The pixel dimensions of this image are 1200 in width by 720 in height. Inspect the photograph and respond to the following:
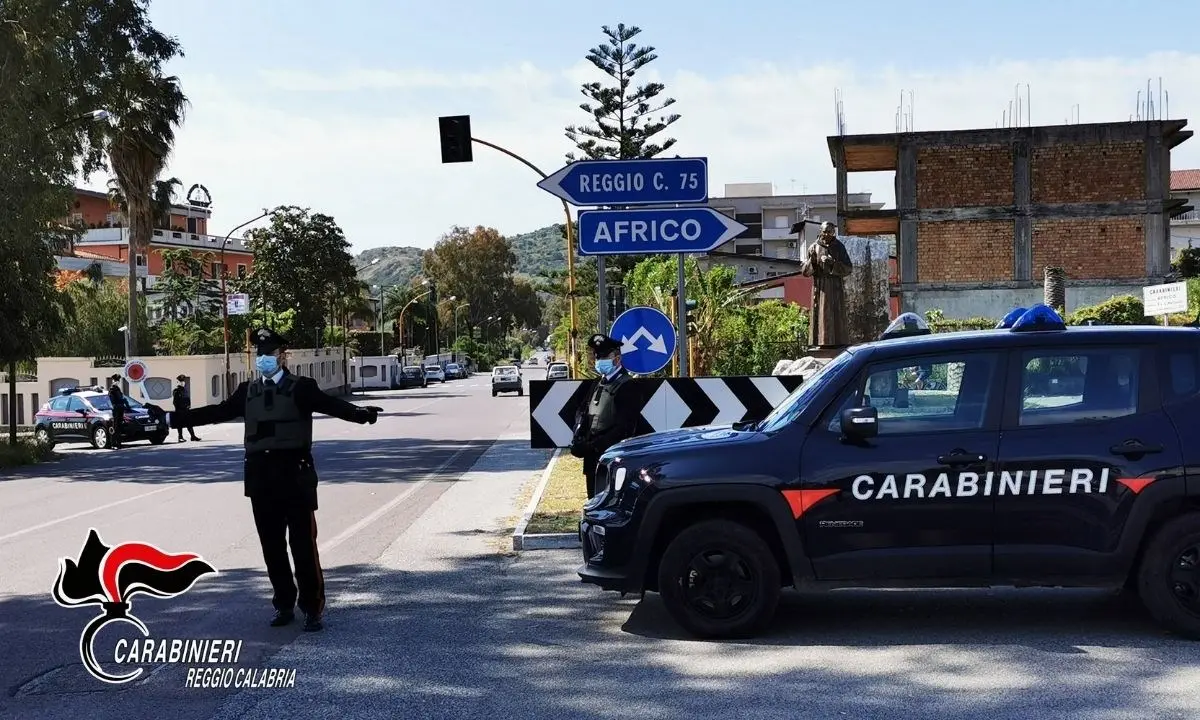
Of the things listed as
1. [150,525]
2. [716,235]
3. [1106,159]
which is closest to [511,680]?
[716,235]

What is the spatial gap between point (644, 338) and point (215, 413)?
4.66 m

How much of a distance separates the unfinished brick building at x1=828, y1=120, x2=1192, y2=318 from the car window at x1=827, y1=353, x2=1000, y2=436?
3347 centimetres

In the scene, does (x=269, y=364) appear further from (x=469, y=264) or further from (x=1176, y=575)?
(x=469, y=264)

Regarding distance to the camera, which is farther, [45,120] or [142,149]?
[142,149]

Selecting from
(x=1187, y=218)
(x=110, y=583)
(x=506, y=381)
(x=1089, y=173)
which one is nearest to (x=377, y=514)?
(x=110, y=583)

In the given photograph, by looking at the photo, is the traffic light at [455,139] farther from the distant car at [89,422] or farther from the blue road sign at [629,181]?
the distant car at [89,422]

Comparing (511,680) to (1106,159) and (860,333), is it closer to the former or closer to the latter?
(860,333)

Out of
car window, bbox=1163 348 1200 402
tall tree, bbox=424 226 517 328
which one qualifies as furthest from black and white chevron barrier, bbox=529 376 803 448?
tall tree, bbox=424 226 517 328

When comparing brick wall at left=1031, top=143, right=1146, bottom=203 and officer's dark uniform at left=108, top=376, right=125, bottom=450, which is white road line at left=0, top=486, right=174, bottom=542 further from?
brick wall at left=1031, top=143, right=1146, bottom=203

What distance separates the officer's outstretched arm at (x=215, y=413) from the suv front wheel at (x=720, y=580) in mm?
2789

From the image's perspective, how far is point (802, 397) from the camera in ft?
23.1

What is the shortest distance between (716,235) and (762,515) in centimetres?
488

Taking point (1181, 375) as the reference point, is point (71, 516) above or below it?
below

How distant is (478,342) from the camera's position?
443 ft
